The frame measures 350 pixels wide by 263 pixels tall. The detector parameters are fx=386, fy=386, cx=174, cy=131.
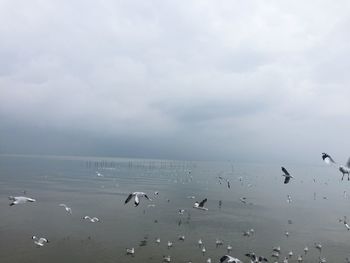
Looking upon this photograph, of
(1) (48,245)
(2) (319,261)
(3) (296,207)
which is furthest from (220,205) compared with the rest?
(1) (48,245)

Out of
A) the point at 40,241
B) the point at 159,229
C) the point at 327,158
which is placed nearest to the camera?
the point at 327,158

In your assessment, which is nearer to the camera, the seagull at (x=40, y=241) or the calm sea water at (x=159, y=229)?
the seagull at (x=40, y=241)

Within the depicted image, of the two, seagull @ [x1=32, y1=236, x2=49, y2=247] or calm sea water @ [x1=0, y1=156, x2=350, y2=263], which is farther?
calm sea water @ [x1=0, y1=156, x2=350, y2=263]

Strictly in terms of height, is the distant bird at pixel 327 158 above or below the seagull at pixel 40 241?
above

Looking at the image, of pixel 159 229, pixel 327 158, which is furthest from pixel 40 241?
pixel 327 158

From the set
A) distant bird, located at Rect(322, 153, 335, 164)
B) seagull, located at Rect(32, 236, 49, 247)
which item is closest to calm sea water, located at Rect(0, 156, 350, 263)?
seagull, located at Rect(32, 236, 49, 247)

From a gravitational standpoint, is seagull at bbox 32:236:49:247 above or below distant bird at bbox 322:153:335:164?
below

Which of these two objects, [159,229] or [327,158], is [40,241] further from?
[327,158]

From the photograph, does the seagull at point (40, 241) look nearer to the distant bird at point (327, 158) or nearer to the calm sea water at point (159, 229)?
the calm sea water at point (159, 229)

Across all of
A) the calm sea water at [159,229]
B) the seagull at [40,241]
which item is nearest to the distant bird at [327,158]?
the calm sea water at [159,229]

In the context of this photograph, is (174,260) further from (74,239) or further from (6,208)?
(6,208)

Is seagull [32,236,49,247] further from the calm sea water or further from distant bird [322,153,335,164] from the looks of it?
distant bird [322,153,335,164]

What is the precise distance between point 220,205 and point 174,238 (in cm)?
3403

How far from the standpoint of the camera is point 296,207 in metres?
89.9
